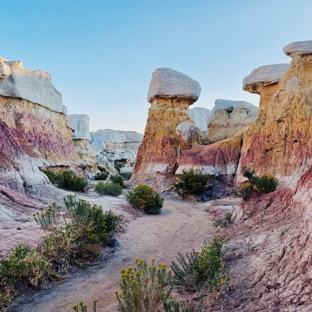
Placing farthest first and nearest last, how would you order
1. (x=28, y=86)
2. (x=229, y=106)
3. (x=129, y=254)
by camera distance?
1. (x=229, y=106)
2. (x=28, y=86)
3. (x=129, y=254)

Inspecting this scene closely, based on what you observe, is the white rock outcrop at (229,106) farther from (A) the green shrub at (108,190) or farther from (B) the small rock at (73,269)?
(B) the small rock at (73,269)

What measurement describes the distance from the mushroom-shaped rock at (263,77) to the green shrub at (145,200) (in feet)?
35.2

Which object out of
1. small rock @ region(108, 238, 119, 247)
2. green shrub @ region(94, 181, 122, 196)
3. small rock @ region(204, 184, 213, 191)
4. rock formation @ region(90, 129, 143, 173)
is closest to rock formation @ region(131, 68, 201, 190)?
small rock @ region(204, 184, 213, 191)

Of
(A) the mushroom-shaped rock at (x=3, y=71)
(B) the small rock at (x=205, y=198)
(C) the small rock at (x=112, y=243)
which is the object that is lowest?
(B) the small rock at (x=205, y=198)

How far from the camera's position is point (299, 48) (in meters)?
13.2

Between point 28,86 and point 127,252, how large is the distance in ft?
68.0

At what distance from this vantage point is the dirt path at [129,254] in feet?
11.1

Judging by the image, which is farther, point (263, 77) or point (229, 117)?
point (229, 117)

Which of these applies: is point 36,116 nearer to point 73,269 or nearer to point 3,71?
point 3,71

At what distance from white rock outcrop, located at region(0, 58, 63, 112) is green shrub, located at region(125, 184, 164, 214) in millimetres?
13879

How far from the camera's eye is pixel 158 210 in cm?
1010

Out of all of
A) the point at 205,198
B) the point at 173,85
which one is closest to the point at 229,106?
the point at 173,85

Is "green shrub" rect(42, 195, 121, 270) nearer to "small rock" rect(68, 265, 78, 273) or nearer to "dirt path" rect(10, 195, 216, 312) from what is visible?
"small rock" rect(68, 265, 78, 273)

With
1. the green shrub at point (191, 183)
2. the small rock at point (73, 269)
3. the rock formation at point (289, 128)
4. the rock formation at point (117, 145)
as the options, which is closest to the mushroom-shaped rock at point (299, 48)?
the rock formation at point (289, 128)
